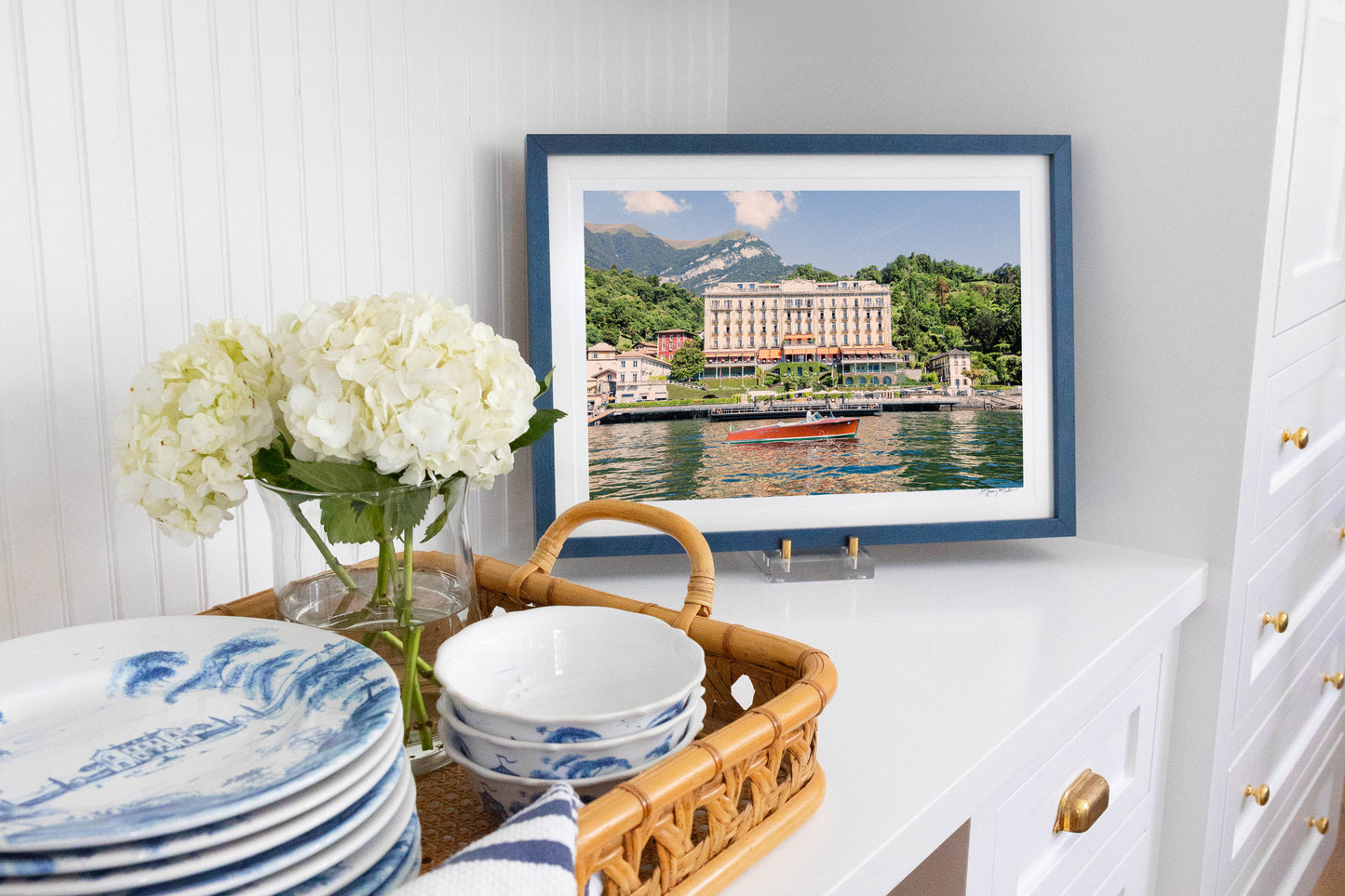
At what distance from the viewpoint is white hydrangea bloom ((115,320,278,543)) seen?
24.0 inches

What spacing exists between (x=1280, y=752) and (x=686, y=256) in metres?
1.07

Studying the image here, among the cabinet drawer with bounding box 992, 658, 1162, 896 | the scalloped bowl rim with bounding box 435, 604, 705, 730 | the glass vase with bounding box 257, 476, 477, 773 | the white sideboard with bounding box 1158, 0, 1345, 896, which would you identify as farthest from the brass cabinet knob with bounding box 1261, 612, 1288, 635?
the glass vase with bounding box 257, 476, 477, 773

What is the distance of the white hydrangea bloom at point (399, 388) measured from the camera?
0.59m

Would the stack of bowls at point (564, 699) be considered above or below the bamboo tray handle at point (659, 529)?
below

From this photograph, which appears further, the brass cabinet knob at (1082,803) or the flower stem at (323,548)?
the brass cabinet knob at (1082,803)

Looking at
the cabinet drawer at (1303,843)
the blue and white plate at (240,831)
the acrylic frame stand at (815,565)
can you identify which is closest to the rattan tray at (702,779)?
the blue and white plate at (240,831)

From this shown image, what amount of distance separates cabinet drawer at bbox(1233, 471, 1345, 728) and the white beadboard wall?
0.88 m

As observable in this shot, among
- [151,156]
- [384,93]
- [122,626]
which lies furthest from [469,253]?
[122,626]

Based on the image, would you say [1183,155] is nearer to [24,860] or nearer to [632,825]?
[632,825]

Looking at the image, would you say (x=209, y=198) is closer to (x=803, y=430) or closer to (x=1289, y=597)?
(x=803, y=430)

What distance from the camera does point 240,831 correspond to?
1.36 ft

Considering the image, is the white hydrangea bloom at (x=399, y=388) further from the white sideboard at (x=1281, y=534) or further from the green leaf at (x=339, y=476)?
the white sideboard at (x=1281, y=534)

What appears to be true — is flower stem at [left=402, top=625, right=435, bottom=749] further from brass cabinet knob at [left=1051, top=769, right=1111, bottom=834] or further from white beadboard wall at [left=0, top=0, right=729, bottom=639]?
brass cabinet knob at [left=1051, top=769, right=1111, bottom=834]

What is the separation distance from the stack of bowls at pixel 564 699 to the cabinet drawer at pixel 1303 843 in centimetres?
106
